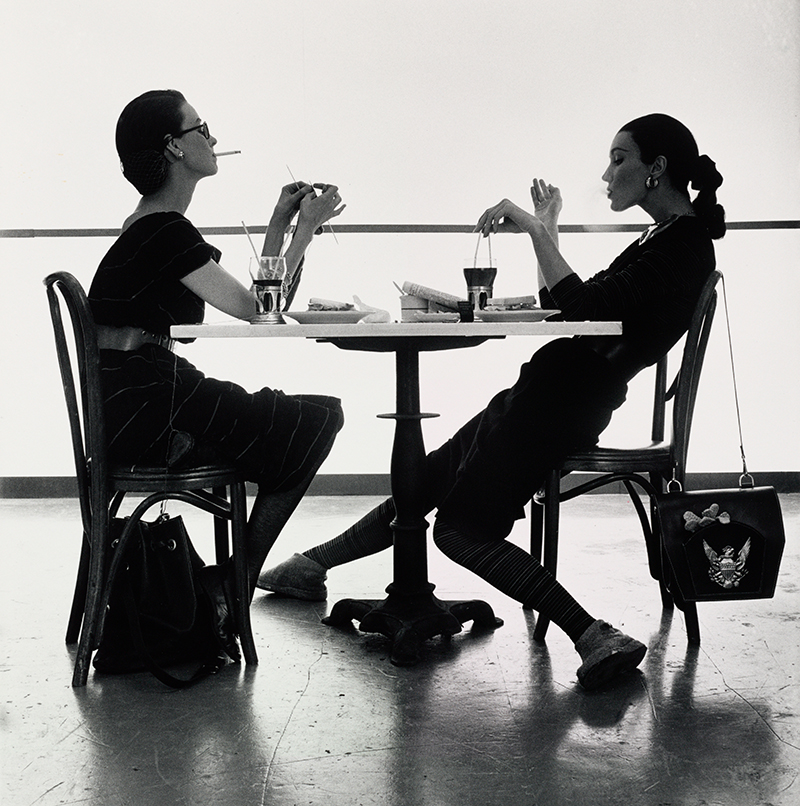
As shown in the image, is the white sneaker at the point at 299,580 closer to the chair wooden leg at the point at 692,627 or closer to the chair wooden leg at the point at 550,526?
the chair wooden leg at the point at 550,526

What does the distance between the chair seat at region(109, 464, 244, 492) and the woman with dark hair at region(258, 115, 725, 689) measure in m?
0.52

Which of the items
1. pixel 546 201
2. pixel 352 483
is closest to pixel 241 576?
pixel 546 201

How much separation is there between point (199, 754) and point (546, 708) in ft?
2.14

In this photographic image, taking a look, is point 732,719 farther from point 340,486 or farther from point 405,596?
point 340,486

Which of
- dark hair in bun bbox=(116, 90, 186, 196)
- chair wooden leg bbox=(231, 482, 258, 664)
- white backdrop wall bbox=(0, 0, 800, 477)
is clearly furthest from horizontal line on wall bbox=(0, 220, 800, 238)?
chair wooden leg bbox=(231, 482, 258, 664)

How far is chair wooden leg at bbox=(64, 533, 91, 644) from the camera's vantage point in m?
2.40

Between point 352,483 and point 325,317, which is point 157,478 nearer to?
point 325,317

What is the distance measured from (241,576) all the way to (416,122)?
2.66 m

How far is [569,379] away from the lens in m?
2.32

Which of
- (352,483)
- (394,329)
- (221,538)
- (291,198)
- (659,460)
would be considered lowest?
(352,483)

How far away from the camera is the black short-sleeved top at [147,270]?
225cm

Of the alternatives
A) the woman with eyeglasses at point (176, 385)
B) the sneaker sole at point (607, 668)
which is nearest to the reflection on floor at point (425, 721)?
the sneaker sole at point (607, 668)

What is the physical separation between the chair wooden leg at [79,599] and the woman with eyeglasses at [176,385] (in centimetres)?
31

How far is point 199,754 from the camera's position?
5.87 ft
